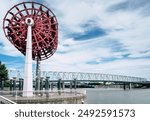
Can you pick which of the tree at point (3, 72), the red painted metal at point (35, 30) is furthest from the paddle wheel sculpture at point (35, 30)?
the tree at point (3, 72)

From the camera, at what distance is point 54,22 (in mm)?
45375

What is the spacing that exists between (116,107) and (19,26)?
33428 mm

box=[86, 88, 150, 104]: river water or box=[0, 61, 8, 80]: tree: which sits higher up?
box=[0, 61, 8, 80]: tree

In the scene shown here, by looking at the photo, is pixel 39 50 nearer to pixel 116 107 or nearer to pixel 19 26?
pixel 19 26

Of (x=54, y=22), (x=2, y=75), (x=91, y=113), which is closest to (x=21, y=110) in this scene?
(x=91, y=113)

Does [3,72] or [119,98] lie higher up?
[3,72]

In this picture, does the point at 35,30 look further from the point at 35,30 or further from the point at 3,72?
the point at 3,72

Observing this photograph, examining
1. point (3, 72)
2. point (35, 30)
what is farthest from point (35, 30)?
point (3, 72)

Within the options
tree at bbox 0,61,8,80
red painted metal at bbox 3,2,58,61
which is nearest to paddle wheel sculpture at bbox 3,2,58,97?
red painted metal at bbox 3,2,58,61

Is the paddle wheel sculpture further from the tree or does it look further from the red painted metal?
the tree

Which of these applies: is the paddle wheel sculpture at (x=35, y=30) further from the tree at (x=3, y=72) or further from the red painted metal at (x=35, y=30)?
the tree at (x=3, y=72)

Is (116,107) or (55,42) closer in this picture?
(116,107)

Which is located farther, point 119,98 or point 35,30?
point 119,98

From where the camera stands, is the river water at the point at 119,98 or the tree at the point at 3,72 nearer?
the river water at the point at 119,98
